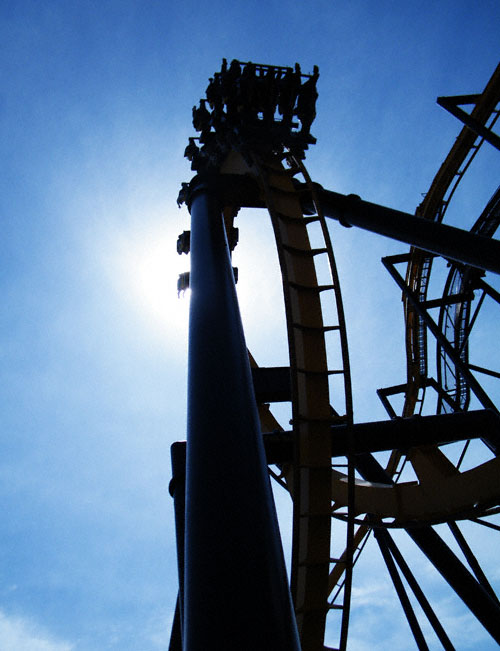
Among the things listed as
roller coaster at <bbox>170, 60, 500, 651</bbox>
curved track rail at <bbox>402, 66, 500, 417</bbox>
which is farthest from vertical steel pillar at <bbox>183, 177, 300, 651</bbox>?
curved track rail at <bbox>402, 66, 500, 417</bbox>

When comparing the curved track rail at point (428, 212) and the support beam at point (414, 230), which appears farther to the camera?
the curved track rail at point (428, 212)

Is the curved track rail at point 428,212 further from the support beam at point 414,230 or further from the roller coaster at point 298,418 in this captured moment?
the support beam at point 414,230

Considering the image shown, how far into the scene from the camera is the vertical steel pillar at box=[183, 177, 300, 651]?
2.03 m

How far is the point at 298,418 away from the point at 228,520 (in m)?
3.58

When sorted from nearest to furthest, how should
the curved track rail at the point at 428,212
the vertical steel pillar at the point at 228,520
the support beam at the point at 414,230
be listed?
the vertical steel pillar at the point at 228,520 → the support beam at the point at 414,230 → the curved track rail at the point at 428,212

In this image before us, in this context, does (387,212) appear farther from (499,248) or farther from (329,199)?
(499,248)

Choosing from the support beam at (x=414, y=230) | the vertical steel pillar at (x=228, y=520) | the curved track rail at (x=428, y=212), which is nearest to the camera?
the vertical steel pillar at (x=228, y=520)

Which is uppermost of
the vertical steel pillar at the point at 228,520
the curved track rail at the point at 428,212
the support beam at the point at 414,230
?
A: the curved track rail at the point at 428,212

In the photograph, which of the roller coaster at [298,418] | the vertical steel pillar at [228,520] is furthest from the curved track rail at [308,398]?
the vertical steel pillar at [228,520]

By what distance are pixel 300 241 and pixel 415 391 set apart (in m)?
5.57

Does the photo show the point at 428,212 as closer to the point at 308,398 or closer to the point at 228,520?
the point at 308,398

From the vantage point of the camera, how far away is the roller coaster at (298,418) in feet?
7.61

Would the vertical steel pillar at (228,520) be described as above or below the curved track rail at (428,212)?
below

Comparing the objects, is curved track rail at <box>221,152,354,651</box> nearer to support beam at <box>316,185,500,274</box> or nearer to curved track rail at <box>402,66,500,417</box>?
support beam at <box>316,185,500,274</box>
